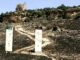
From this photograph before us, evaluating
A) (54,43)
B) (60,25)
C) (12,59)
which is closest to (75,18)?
(60,25)

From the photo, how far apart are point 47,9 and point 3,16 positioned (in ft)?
12.6

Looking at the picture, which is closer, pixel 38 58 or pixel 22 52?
pixel 38 58

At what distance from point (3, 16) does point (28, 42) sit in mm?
12018

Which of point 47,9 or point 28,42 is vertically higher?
point 47,9

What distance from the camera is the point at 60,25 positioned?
25016 millimetres

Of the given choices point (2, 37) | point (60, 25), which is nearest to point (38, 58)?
point (2, 37)

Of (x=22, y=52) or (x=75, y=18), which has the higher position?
(x=75, y=18)

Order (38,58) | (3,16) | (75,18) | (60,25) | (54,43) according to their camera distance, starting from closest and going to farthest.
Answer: (38,58)
(54,43)
(60,25)
(75,18)
(3,16)

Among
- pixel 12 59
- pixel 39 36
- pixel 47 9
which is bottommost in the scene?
pixel 12 59

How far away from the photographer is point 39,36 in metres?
16.9

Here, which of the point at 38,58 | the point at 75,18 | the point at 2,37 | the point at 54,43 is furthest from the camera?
the point at 75,18

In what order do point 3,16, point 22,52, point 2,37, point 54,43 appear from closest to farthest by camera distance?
point 22,52
point 54,43
point 2,37
point 3,16

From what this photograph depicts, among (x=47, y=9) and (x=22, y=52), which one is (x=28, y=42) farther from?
(x=47, y=9)

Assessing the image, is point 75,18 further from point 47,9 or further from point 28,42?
point 28,42
